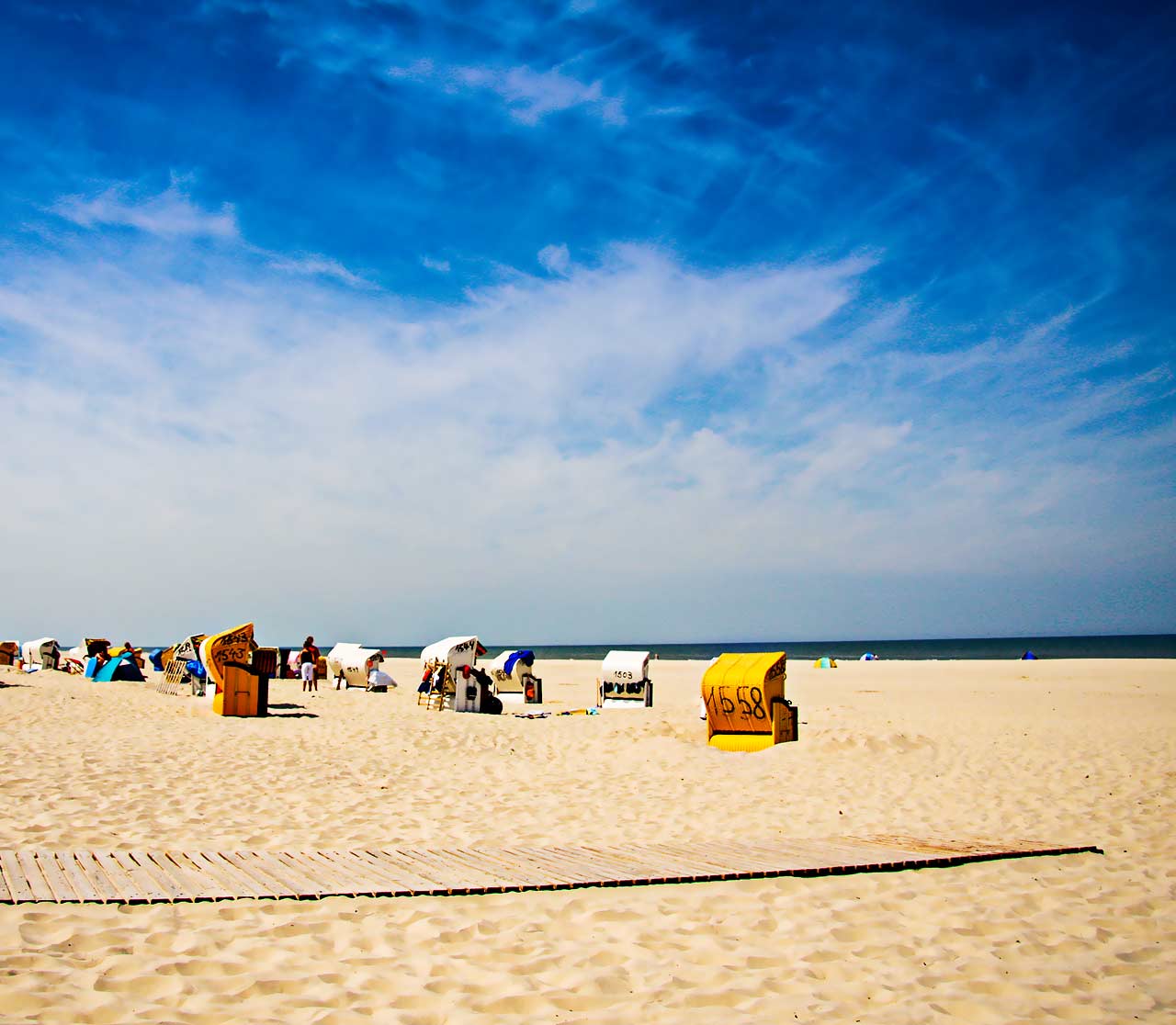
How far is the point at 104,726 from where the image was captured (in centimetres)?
1553

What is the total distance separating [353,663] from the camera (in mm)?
27688

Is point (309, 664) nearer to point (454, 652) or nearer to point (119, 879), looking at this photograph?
point (454, 652)

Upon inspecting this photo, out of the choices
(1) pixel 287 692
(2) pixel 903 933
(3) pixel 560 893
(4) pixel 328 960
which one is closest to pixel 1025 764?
(2) pixel 903 933

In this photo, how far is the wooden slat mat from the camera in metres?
5.96

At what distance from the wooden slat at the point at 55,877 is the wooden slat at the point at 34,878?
3 cm

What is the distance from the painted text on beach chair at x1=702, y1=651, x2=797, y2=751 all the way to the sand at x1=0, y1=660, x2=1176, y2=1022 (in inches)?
21.1

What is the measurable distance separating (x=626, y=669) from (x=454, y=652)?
482cm

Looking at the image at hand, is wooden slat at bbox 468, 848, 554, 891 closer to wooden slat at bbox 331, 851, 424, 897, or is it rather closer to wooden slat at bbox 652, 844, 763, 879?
wooden slat at bbox 331, 851, 424, 897

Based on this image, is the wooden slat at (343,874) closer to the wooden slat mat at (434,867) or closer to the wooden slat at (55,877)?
the wooden slat mat at (434,867)

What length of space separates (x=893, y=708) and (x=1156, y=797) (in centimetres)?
1249

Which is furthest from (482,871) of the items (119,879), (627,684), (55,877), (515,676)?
(515,676)

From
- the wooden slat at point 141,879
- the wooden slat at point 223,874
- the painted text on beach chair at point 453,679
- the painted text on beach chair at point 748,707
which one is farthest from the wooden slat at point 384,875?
the painted text on beach chair at point 453,679

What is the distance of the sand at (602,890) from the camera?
469cm

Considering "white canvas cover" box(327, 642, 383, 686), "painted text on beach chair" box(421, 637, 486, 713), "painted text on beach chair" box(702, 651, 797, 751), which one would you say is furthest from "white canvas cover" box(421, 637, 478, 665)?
"painted text on beach chair" box(702, 651, 797, 751)
